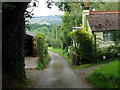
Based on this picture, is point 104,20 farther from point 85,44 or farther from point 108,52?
point 85,44

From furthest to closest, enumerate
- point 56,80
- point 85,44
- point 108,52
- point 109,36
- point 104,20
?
1. point 104,20
2. point 109,36
3. point 108,52
4. point 85,44
5. point 56,80

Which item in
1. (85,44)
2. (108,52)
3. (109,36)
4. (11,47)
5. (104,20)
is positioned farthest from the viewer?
(104,20)

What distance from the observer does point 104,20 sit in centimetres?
2338

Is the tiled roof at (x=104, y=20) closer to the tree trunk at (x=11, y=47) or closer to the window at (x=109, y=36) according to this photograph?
the window at (x=109, y=36)

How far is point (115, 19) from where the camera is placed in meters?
23.5

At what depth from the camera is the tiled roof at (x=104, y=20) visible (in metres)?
22.0

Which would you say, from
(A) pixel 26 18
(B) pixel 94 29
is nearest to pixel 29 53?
(B) pixel 94 29

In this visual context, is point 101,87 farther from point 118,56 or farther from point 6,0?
point 118,56

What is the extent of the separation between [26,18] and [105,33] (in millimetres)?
13143

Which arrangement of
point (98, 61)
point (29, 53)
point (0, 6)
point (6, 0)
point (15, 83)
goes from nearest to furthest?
point (0, 6), point (6, 0), point (15, 83), point (98, 61), point (29, 53)

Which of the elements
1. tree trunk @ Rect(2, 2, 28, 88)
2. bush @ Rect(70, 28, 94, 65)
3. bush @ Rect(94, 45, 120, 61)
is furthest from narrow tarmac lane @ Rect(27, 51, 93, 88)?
bush @ Rect(94, 45, 120, 61)

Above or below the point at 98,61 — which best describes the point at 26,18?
above

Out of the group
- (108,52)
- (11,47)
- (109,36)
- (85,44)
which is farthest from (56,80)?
(109,36)

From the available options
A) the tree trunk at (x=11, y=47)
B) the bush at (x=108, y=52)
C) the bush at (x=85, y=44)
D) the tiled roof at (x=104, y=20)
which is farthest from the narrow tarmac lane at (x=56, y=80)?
the tiled roof at (x=104, y=20)
